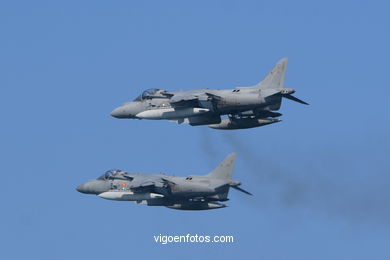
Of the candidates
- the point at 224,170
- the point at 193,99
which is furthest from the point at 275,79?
the point at 224,170

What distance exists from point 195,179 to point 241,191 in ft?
12.2

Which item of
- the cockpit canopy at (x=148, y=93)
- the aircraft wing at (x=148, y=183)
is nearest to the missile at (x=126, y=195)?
the aircraft wing at (x=148, y=183)

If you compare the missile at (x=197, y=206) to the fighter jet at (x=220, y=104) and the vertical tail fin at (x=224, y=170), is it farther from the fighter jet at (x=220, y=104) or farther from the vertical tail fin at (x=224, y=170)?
the fighter jet at (x=220, y=104)

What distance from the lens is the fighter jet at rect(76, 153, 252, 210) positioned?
11594 centimetres

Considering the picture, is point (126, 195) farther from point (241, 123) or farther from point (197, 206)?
point (241, 123)

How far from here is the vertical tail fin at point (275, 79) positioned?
117 metres

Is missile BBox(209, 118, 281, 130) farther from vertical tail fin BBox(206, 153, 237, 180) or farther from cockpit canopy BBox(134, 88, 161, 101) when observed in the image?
cockpit canopy BBox(134, 88, 161, 101)

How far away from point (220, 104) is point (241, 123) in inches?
168

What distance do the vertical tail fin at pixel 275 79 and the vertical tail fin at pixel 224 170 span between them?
21.2ft

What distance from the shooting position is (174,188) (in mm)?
116375

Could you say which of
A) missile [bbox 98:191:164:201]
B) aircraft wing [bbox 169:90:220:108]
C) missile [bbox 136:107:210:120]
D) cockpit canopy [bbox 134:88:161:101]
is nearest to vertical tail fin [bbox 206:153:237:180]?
missile [bbox 98:191:164:201]

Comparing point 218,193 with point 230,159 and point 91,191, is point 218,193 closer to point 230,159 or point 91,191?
point 230,159

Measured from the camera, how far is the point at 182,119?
4656 inches

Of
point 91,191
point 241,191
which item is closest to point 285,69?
point 241,191
